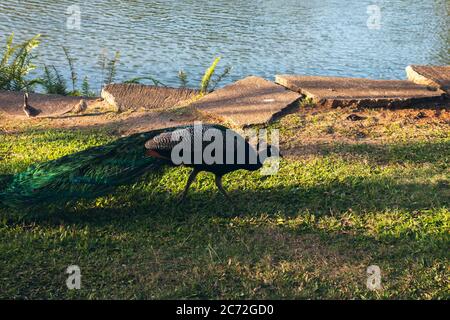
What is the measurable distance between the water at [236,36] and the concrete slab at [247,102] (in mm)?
2284

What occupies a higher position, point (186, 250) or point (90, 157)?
point (90, 157)

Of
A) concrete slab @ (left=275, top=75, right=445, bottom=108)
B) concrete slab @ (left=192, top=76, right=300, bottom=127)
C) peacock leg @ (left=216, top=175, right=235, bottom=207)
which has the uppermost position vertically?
concrete slab @ (left=275, top=75, right=445, bottom=108)

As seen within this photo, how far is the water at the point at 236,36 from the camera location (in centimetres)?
1018

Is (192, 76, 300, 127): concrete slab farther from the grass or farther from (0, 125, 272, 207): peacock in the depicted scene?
(0, 125, 272, 207): peacock

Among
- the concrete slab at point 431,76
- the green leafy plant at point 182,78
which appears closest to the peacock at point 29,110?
the green leafy plant at point 182,78

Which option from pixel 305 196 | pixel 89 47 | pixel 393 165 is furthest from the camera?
pixel 89 47

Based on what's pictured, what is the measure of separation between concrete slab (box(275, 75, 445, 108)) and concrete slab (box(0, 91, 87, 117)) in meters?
2.44

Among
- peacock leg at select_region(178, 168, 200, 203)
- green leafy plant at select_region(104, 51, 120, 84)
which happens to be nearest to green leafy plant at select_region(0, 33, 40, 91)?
green leafy plant at select_region(104, 51, 120, 84)

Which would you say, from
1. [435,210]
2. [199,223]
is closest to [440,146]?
[435,210]

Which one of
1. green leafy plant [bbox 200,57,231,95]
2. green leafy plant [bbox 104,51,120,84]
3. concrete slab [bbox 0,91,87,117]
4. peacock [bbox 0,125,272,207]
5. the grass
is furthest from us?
green leafy plant [bbox 104,51,120,84]

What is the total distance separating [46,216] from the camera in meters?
4.49

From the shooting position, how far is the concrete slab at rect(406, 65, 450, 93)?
7.10 metres

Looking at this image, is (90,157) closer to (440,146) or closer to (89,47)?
(440,146)

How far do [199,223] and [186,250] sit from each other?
380mm
